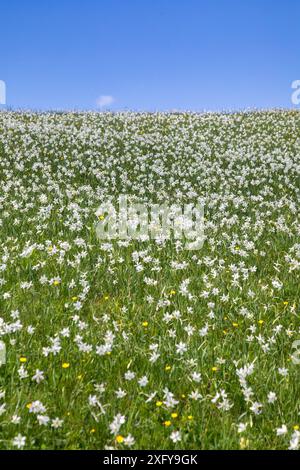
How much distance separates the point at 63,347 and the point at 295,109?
124 ft

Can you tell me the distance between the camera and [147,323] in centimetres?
663

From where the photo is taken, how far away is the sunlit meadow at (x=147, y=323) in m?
4.59

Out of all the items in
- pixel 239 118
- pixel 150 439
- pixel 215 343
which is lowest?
pixel 150 439

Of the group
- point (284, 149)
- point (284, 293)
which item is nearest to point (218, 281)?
point (284, 293)

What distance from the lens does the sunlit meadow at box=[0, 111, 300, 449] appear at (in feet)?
15.0

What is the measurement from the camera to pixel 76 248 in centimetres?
973

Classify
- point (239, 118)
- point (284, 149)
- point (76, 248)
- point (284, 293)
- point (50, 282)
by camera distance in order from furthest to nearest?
point (239, 118) < point (284, 149) < point (76, 248) < point (284, 293) < point (50, 282)

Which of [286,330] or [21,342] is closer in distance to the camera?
[21,342]

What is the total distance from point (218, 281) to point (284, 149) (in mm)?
17697

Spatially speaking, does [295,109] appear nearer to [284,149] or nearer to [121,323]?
[284,149]

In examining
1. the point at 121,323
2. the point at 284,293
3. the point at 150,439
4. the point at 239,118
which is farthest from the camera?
the point at 239,118

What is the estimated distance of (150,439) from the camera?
4449mm

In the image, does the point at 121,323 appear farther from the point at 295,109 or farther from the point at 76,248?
the point at 295,109

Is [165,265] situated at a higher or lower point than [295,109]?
lower
